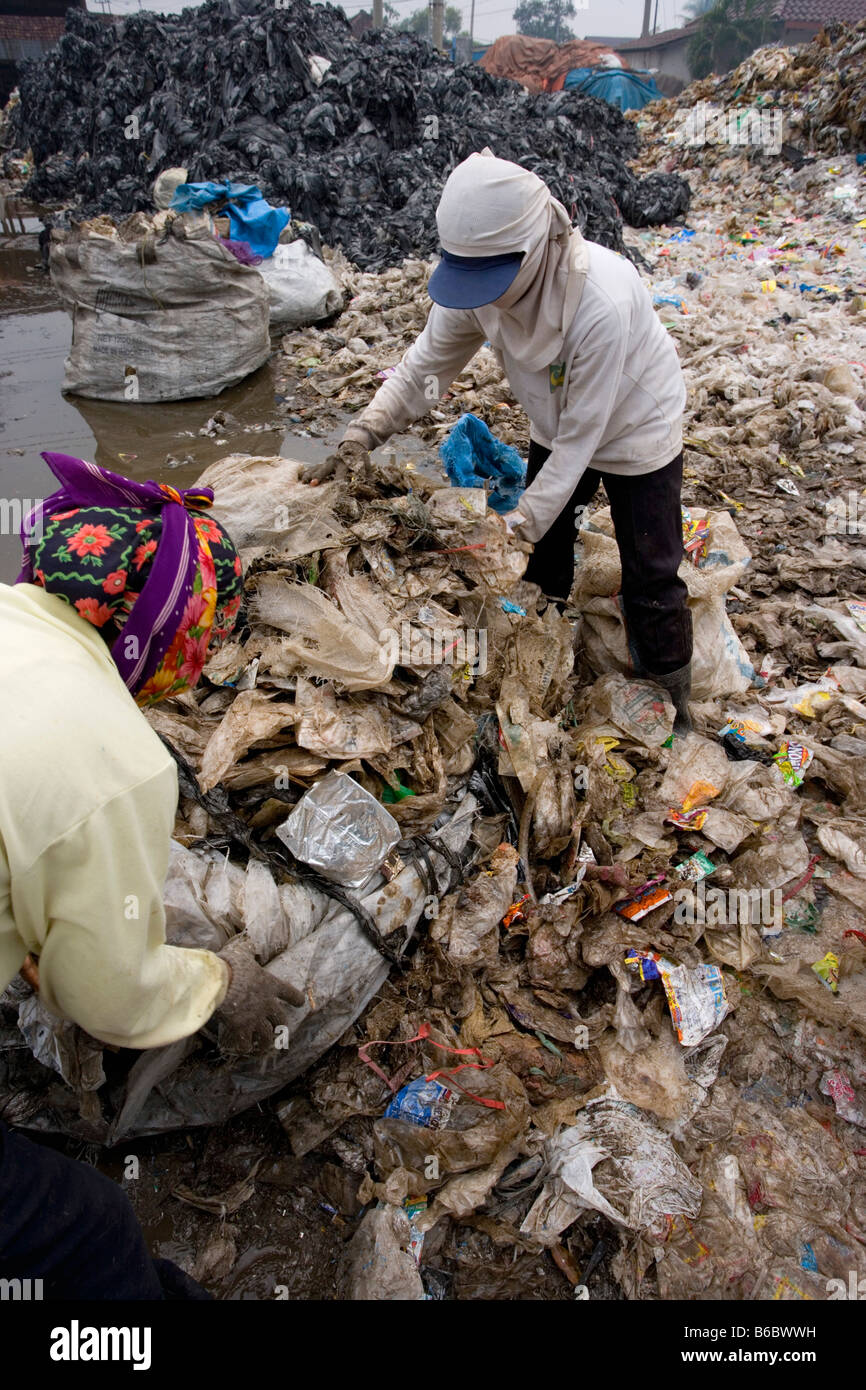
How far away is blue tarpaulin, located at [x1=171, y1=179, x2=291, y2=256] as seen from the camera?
593 cm

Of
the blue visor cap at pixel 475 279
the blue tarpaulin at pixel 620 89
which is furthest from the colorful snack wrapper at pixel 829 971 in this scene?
the blue tarpaulin at pixel 620 89

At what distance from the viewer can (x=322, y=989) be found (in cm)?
184

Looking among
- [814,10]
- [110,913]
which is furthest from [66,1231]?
[814,10]

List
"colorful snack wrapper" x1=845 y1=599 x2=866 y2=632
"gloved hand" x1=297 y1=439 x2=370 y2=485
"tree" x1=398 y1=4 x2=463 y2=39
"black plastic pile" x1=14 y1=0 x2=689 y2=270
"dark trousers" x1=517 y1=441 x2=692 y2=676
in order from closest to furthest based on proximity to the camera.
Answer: "dark trousers" x1=517 y1=441 x2=692 y2=676, "gloved hand" x1=297 y1=439 x2=370 y2=485, "colorful snack wrapper" x1=845 y1=599 x2=866 y2=632, "black plastic pile" x1=14 y1=0 x2=689 y2=270, "tree" x1=398 y1=4 x2=463 y2=39

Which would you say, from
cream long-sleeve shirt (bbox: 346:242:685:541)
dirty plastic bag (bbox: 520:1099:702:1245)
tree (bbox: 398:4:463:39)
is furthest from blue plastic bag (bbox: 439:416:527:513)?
tree (bbox: 398:4:463:39)

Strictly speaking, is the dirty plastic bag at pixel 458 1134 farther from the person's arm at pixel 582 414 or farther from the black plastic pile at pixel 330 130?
the black plastic pile at pixel 330 130

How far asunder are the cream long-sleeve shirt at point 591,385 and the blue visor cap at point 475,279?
0.72ft

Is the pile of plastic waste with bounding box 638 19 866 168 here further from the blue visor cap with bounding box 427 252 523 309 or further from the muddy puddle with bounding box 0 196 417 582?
the blue visor cap with bounding box 427 252 523 309

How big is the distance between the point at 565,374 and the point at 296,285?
494 centimetres

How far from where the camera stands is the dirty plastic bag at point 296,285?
620 centimetres

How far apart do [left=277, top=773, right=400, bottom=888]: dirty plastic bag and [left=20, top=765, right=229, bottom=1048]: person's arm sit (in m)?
0.61

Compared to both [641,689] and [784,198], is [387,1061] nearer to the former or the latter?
[641,689]

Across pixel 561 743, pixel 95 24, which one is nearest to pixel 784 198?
pixel 561 743

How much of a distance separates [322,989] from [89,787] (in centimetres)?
105
